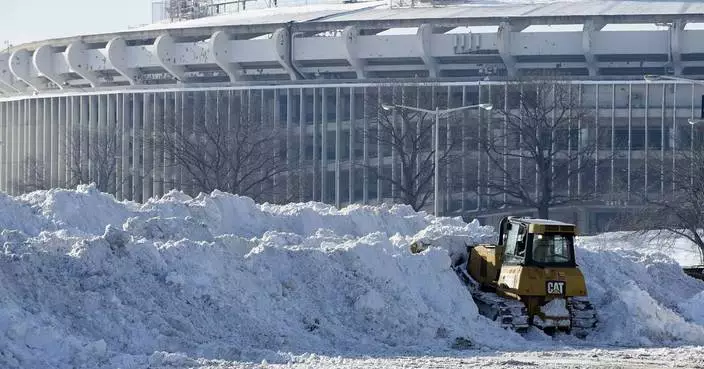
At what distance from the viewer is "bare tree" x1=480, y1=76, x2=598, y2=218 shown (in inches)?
2997

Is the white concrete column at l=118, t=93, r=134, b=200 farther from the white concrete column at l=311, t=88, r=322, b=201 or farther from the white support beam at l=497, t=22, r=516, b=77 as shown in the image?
the white support beam at l=497, t=22, r=516, b=77

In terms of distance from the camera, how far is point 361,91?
89.0 metres

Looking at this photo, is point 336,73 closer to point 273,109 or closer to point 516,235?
point 273,109

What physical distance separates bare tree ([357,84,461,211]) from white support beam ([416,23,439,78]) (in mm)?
4064

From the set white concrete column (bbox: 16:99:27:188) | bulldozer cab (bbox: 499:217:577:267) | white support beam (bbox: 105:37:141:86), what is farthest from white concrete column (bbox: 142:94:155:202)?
bulldozer cab (bbox: 499:217:577:267)

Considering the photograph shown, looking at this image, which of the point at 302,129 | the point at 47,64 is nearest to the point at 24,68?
the point at 47,64

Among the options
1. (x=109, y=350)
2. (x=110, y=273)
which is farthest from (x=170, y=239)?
(x=109, y=350)

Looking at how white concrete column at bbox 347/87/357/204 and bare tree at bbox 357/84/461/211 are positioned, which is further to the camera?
white concrete column at bbox 347/87/357/204

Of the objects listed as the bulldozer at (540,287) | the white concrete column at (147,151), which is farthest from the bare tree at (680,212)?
the bulldozer at (540,287)

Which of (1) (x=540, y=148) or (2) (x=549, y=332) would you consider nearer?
(2) (x=549, y=332)

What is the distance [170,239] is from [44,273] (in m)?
6.42

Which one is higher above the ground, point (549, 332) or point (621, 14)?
point (621, 14)

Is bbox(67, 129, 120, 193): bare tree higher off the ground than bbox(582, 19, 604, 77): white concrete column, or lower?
lower

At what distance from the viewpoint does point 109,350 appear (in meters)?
24.6
